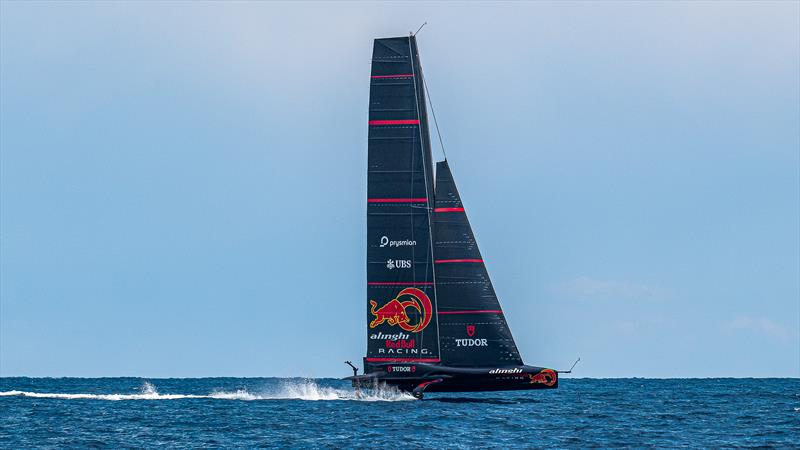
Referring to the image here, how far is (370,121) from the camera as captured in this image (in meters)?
51.5

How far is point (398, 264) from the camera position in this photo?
51.6 meters

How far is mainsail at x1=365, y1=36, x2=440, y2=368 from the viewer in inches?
2018

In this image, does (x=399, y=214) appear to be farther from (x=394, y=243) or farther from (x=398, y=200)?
(x=394, y=243)

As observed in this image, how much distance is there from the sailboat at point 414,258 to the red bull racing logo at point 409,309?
A: 0.05m

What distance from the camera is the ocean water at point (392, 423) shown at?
3794 cm

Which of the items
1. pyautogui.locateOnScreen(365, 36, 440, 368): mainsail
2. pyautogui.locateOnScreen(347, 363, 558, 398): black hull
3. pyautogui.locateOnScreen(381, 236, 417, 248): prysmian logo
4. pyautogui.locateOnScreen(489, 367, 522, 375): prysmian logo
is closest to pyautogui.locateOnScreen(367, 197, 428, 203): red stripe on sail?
pyautogui.locateOnScreen(365, 36, 440, 368): mainsail

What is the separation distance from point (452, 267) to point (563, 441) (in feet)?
48.1

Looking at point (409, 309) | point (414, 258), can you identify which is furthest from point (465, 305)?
point (414, 258)

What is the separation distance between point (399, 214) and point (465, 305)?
16.8ft

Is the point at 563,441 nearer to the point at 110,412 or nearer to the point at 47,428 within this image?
the point at 47,428

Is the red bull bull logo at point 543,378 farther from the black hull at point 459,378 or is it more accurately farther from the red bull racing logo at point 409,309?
the red bull racing logo at point 409,309

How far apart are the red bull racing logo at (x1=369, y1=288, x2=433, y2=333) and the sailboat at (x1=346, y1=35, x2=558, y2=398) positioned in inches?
1.8

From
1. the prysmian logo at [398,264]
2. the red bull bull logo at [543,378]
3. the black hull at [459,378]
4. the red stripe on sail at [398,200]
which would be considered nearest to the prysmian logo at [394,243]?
the prysmian logo at [398,264]

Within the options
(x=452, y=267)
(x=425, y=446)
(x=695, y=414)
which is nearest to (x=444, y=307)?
(x=452, y=267)
